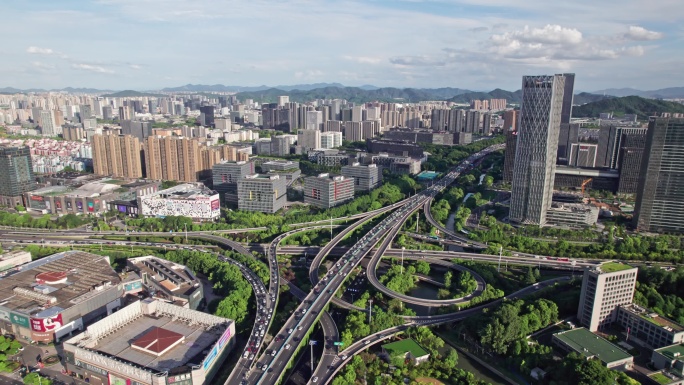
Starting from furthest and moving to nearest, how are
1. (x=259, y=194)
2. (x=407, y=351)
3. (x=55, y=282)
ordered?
(x=259, y=194) < (x=55, y=282) < (x=407, y=351)

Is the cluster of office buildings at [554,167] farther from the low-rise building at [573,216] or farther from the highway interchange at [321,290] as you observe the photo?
the highway interchange at [321,290]

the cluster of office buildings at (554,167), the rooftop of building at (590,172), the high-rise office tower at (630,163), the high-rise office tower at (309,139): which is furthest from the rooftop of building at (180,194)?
the high-rise office tower at (630,163)

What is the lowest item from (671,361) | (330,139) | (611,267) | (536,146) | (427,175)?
(671,361)

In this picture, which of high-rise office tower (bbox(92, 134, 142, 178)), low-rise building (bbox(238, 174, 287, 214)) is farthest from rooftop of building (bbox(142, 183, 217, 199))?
high-rise office tower (bbox(92, 134, 142, 178))

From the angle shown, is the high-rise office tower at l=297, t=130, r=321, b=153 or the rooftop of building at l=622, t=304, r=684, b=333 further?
the high-rise office tower at l=297, t=130, r=321, b=153

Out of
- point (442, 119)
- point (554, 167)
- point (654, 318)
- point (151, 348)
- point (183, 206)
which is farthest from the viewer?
point (442, 119)

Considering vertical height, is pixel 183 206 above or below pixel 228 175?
below

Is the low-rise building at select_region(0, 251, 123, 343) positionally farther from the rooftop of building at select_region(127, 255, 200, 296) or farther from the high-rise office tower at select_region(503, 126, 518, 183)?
the high-rise office tower at select_region(503, 126, 518, 183)

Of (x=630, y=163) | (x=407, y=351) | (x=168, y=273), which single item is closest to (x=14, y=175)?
(x=168, y=273)

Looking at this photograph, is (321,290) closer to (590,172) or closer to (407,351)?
(407,351)
